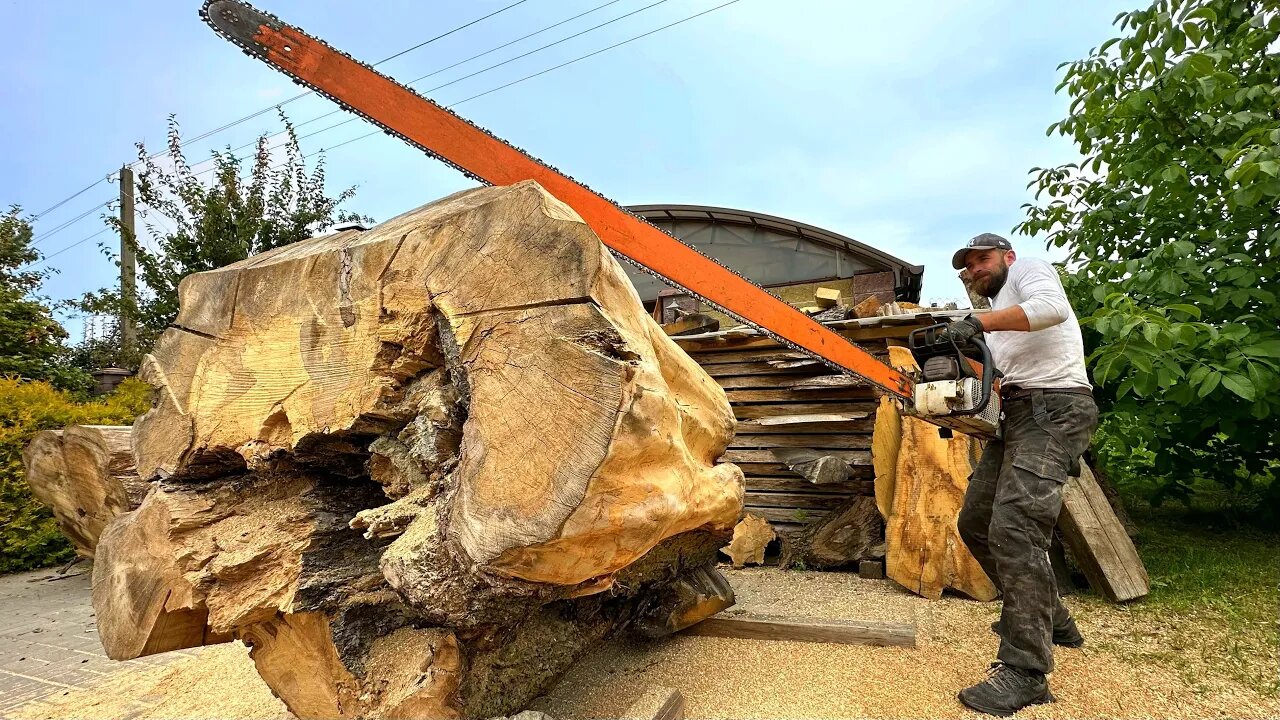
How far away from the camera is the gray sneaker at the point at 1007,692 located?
2289mm

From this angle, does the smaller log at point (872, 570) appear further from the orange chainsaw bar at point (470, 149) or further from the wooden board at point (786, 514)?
the orange chainsaw bar at point (470, 149)

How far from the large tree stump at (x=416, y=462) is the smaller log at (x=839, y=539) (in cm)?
Result: 240

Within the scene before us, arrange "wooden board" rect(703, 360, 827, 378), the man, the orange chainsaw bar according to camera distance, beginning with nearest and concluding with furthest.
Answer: the orange chainsaw bar
the man
"wooden board" rect(703, 360, 827, 378)

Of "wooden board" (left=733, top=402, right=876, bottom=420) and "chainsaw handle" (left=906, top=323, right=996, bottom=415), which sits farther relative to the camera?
"wooden board" (left=733, top=402, right=876, bottom=420)

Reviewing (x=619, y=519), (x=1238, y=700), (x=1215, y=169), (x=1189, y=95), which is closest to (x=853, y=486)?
(x=1238, y=700)

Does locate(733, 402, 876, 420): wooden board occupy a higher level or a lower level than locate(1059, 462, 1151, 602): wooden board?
higher

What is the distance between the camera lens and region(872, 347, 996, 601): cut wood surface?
12.3 feet

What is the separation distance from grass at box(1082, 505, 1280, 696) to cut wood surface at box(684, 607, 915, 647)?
0.97 m

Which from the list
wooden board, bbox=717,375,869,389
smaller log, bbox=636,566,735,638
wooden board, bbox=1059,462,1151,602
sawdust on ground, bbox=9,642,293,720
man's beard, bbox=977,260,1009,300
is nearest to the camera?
sawdust on ground, bbox=9,642,293,720

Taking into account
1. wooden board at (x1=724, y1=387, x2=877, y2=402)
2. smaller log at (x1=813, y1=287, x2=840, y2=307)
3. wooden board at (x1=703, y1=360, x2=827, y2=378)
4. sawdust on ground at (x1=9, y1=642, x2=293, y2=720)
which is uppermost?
smaller log at (x1=813, y1=287, x2=840, y2=307)

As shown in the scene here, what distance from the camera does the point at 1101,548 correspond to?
11.6 ft

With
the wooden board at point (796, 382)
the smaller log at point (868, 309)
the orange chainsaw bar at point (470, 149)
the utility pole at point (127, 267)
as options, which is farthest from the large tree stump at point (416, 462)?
the utility pole at point (127, 267)

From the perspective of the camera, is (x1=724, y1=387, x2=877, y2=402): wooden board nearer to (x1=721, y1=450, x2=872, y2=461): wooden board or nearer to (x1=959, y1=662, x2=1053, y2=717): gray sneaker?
(x1=721, y1=450, x2=872, y2=461): wooden board

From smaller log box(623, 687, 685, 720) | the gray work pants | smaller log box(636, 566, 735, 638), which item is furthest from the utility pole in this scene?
the gray work pants
